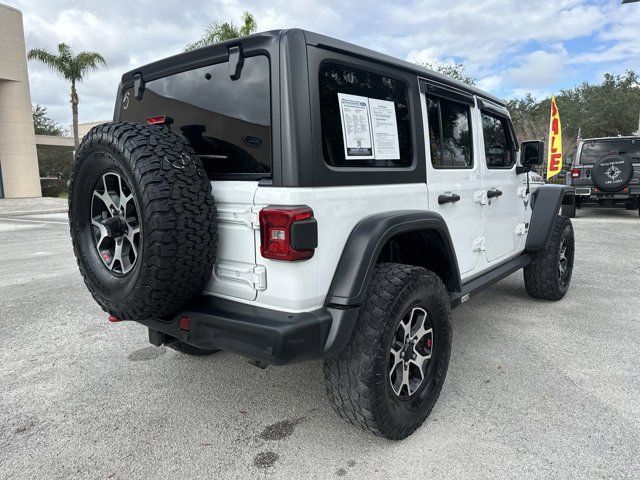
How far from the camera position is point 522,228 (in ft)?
13.8

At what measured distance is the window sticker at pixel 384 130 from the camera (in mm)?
2400

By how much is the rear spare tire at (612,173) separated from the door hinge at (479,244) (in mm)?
8560

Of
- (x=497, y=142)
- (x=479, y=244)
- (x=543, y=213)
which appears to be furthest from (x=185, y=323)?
(x=543, y=213)

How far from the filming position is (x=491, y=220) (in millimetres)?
3555

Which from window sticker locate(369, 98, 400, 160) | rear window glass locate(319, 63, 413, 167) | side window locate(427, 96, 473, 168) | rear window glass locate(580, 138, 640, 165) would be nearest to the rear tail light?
rear window glass locate(319, 63, 413, 167)

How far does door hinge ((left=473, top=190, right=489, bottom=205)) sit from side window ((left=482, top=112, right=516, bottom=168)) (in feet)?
1.03

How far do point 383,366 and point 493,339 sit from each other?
1938 millimetres

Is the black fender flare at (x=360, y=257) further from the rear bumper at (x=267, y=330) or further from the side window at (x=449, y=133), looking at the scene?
the side window at (x=449, y=133)

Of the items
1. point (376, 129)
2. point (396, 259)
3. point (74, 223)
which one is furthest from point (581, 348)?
point (74, 223)

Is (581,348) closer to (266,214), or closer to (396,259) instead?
(396,259)

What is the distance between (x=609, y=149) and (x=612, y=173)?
131 cm

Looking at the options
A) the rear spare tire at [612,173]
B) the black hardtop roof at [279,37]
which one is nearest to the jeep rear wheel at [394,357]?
the black hardtop roof at [279,37]

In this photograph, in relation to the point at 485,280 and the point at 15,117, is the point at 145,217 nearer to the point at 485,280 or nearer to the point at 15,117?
the point at 485,280

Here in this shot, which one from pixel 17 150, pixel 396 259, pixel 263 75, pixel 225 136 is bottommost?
pixel 396 259
